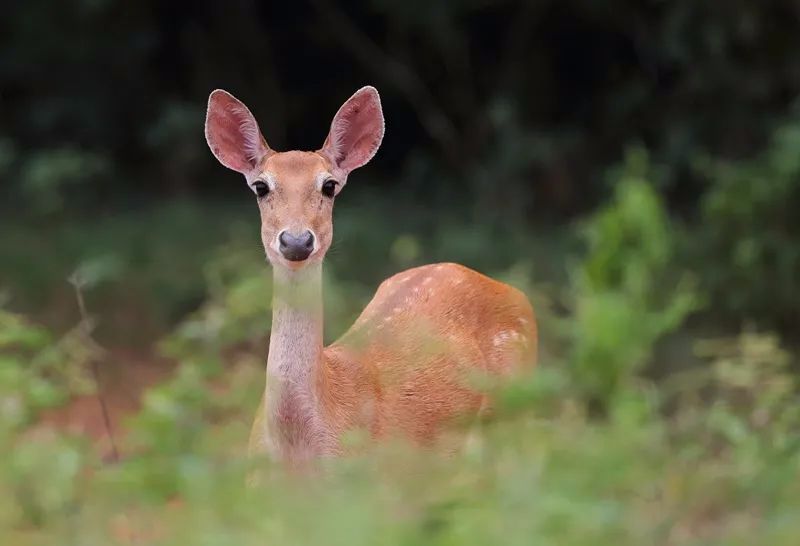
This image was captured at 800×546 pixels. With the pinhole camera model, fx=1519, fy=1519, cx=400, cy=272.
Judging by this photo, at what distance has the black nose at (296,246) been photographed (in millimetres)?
4199

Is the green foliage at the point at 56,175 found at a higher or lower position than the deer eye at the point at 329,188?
higher

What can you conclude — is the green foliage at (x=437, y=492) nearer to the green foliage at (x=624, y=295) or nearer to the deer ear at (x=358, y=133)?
the deer ear at (x=358, y=133)

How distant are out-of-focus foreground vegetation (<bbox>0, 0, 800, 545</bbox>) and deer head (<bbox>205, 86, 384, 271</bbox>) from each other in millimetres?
607

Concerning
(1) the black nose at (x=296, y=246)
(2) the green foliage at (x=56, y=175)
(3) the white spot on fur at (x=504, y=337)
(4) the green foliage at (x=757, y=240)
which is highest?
(2) the green foliage at (x=56, y=175)

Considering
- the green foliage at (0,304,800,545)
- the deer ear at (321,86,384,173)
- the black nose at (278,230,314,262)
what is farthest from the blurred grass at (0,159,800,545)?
the deer ear at (321,86,384,173)

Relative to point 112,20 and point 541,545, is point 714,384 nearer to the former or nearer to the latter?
point 541,545

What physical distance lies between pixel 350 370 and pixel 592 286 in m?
2.14

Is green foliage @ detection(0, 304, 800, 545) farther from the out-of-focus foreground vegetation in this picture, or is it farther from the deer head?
the deer head

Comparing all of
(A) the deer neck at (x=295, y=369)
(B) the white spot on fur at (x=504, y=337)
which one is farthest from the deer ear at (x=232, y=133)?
(B) the white spot on fur at (x=504, y=337)

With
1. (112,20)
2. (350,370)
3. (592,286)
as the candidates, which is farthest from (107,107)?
(350,370)

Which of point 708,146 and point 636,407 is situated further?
point 708,146

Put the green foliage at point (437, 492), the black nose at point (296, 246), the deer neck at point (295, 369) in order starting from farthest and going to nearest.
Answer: the deer neck at point (295, 369) → the black nose at point (296, 246) → the green foliage at point (437, 492)

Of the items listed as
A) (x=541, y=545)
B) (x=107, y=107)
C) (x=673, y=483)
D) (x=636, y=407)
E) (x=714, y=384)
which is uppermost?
(x=107, y=107)

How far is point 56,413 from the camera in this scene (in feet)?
27.1
